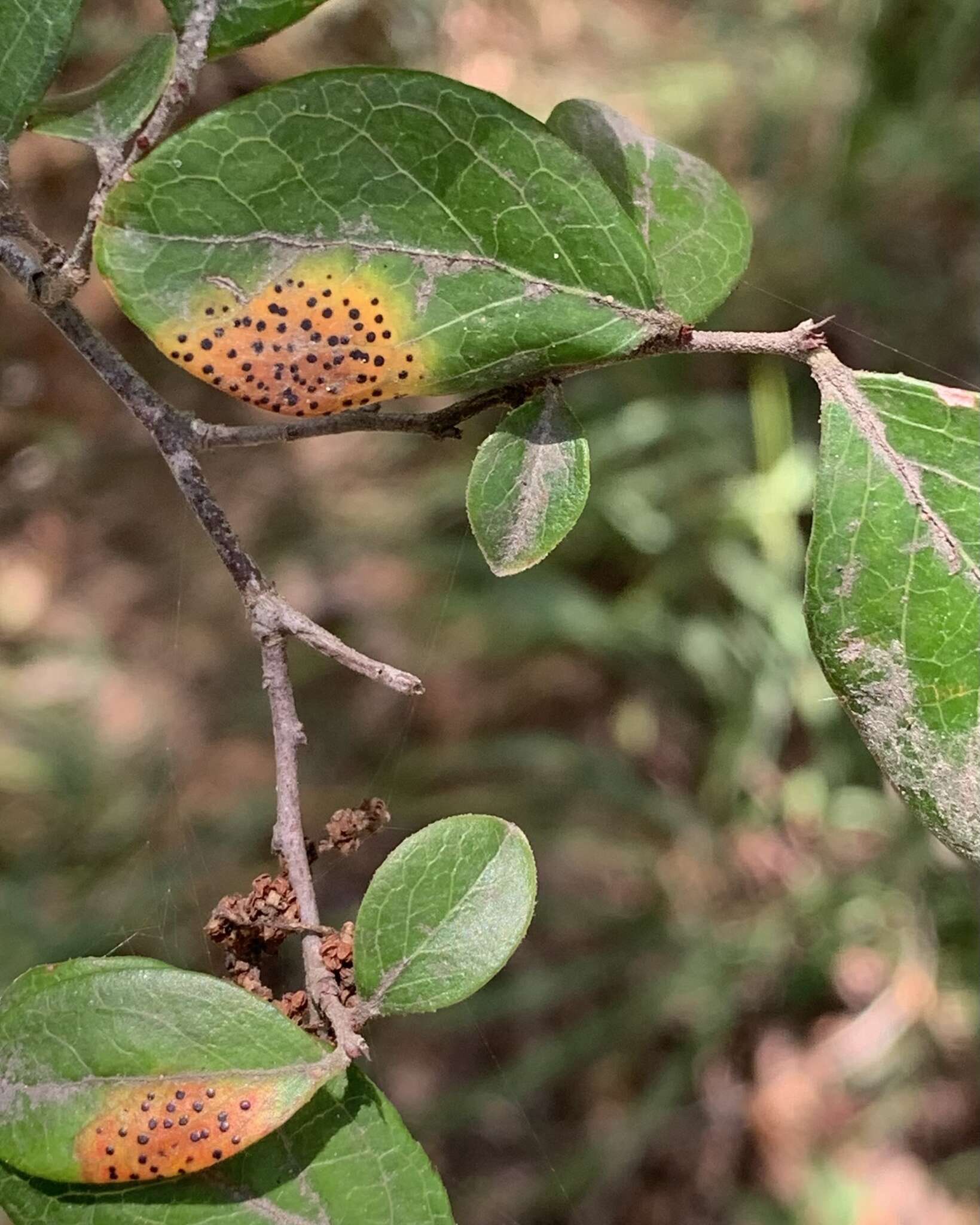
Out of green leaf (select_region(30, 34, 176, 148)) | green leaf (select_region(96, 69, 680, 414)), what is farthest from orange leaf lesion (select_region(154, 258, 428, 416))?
green leaf (select_region(30, 34, 176, 148))

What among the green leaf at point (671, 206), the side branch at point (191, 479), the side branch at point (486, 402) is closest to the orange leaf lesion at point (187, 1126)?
the side branch at point (191, 479)

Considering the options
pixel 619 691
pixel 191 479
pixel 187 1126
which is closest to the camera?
pixel 187 1126

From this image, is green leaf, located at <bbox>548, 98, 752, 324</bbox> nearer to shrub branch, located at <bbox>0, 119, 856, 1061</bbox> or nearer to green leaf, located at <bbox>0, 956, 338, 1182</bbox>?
shrub branch, located at <bbox>0, 119, 856, 1061</bbox>

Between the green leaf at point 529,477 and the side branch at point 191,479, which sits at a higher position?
the green leaf at point 529,477

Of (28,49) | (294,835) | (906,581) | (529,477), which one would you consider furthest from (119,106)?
(906,581)

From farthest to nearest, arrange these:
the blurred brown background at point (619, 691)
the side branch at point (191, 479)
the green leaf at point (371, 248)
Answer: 1. the blurred brown background at point (619, 691)
2. the side branch at point (191, 479)
3. the green leaf at point (371, 248)

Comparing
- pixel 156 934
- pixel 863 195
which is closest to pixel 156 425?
pixel 156 934

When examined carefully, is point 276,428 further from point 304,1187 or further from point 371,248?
point 304,1187

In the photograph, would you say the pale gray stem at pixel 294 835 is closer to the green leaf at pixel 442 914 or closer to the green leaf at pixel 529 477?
the green leaf at pixel 442 914
